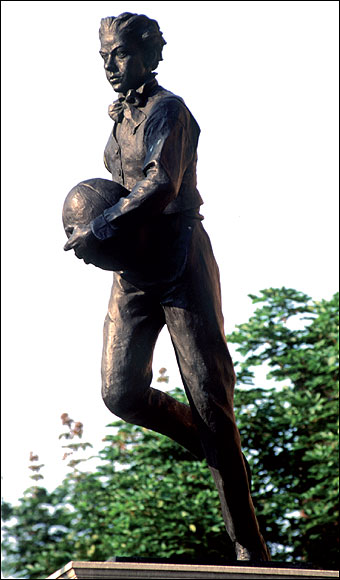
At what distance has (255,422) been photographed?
12094 mm

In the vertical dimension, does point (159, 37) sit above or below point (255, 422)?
below

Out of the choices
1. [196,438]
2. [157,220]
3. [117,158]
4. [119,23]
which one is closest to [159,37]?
[119,23]

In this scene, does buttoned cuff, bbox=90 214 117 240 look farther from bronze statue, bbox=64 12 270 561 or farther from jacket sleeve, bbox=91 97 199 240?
bronze statue, bbox=64 12 270 561

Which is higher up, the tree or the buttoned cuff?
the tree

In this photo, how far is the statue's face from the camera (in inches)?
191

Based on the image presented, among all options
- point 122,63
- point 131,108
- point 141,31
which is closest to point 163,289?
point 131,108

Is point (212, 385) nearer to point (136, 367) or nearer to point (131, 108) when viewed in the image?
point (136, 367)

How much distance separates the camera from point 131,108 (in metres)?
4.95

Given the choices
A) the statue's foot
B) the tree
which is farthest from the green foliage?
the statue's foot

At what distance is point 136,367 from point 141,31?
5.65ft

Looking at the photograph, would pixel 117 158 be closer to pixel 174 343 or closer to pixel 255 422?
pixel 174 343

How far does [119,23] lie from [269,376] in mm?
8321

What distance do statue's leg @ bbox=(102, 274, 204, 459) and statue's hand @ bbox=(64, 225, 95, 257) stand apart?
48 cm

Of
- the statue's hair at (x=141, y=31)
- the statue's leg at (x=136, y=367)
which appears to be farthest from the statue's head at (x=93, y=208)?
the statue's hair at (x=141, y=31)
